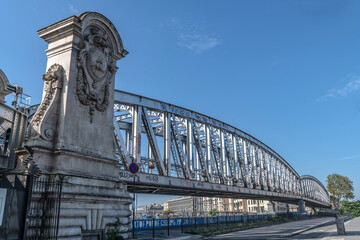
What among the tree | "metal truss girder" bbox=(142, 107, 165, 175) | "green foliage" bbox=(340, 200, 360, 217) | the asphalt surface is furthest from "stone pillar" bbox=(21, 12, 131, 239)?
the tree

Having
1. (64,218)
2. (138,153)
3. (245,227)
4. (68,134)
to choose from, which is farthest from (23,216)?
(245,227)

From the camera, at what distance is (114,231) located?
45.2 feet

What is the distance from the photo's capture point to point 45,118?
13.1 meters

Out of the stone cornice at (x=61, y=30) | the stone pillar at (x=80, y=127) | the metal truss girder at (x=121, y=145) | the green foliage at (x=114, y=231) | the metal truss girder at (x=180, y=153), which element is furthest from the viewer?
the metal truss girder at (x=180, y=153)

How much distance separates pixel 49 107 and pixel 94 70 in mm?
3086

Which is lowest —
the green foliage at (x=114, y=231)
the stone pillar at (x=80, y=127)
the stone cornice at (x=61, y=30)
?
the green foliage at (x=114, y=231)

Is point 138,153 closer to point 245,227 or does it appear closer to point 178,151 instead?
point 178,151

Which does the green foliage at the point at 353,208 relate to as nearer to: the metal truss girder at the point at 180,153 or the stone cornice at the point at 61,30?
the metal truss girder at the point at 180,153

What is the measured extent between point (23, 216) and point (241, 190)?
134 ft

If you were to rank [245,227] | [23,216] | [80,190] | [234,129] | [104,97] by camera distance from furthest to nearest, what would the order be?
[234,129] < [245,227] < [104,97] < [80,190] < [23,216]

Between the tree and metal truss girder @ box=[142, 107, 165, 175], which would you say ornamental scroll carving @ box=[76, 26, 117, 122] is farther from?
the tree

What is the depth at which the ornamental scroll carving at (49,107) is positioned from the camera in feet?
42.4

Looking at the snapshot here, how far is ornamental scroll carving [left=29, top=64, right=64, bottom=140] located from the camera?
1292cm

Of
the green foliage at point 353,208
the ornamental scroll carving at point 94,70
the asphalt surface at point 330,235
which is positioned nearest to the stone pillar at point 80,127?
the ornamental scroll carving at point 94,70
